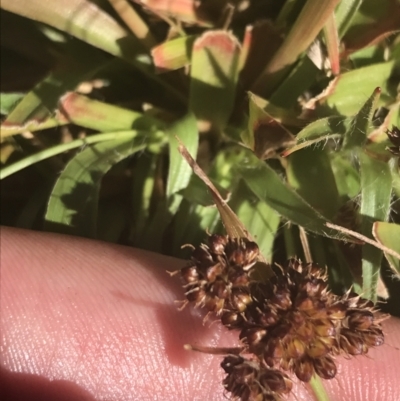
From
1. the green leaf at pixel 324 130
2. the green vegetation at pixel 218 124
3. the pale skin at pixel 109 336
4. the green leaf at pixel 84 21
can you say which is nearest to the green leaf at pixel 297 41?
the green vegetation at pixel 218 124

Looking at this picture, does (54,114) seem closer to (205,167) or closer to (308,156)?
(205,167)

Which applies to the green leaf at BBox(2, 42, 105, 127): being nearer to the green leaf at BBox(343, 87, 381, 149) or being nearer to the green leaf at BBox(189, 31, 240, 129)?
the green leaf at BBox(189, 31, 240, 129)

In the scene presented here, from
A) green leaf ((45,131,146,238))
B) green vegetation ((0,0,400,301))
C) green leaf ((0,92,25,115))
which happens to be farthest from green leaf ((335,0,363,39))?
green leaf ((0,92,25,115))

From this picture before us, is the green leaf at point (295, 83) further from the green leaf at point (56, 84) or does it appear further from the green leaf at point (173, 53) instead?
the green leaf at point (56, 84)

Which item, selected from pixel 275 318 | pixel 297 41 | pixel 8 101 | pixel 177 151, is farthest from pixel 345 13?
pixel 8 101

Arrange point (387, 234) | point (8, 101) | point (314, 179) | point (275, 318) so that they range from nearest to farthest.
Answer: point (275, 318), point (387, 234), point (314, 179), point (8, 101)

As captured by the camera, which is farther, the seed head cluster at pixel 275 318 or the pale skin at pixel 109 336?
the pale skin at pixel 109 336

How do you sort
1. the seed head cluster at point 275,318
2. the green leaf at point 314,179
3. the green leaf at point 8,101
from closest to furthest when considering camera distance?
the seed head cluster at point 275,318
the green leaf at point 314,179
the green leaf at point 8,101

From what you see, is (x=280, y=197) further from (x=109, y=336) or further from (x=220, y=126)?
(x=109, y=336)
